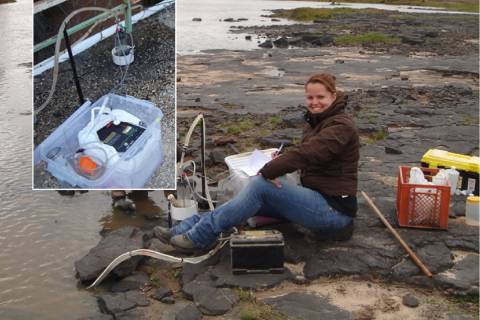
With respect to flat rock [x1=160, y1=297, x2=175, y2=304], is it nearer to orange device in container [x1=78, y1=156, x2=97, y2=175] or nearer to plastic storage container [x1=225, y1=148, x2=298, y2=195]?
orange device in container [x1=78, y1=156, x2=97, y2=175]

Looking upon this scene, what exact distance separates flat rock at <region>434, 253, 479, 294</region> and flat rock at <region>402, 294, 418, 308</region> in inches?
12.4

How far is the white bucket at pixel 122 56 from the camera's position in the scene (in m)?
4.52

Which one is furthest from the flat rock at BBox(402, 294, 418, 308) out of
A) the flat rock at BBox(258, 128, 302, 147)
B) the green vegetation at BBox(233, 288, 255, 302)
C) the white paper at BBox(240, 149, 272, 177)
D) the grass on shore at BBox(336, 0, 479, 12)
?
the grass on shore at BBox(336, 0, 479, 12)

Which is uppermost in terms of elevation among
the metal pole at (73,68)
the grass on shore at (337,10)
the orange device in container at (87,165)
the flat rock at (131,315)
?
the grass on shore at (337,10)

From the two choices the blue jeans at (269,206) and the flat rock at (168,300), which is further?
the blue jeans at (269,206)

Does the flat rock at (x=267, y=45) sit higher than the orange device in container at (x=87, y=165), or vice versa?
the flat rock at (x=267, y=45)

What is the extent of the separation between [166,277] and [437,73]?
12714mm

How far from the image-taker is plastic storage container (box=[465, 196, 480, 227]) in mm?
5016

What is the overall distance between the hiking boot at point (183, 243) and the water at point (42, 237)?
713 millimetres

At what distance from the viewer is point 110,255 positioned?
454cm

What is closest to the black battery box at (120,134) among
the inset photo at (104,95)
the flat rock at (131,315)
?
the inset photo at (104,95)

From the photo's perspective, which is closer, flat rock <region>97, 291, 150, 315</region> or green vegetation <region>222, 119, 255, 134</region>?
flat rock <region>97, 291, 150, 315</region>

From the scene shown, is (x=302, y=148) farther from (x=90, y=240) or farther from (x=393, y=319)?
(x=90, y=240)

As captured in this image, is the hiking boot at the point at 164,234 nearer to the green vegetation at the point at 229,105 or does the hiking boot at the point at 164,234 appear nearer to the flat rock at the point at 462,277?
the flat rock at the point at 462,277
